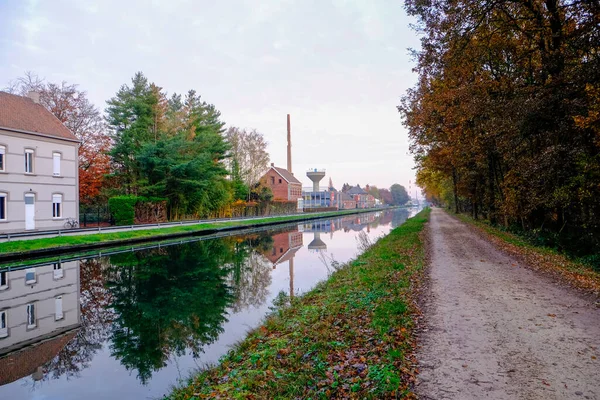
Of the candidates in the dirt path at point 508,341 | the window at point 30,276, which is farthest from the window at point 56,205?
the dirt path at point 508,341

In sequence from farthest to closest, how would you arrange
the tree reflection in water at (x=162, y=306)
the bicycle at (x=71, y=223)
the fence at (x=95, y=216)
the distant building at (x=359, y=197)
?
the distant building at (x=359, y=197)
the fence at (x=95, y=216)
the bicycle at (x=71, y=223)
the tree reflection in water at (x=162, y=306)

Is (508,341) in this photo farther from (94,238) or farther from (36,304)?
(94,238)

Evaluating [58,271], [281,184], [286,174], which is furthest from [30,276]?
[286,174]

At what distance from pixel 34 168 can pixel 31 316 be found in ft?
62.0

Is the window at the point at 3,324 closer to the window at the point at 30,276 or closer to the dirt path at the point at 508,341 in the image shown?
the window at the point at 30,276

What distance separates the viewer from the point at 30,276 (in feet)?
39.7

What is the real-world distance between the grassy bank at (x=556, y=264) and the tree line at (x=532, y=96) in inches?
31.8

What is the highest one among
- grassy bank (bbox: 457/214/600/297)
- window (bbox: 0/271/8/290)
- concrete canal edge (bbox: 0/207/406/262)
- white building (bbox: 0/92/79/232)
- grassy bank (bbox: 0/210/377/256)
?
white building (bbox: 0/92/79/232)

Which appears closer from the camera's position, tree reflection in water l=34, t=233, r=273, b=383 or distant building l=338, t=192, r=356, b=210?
tree reflection in water l=34, t=233, r=273, b=383

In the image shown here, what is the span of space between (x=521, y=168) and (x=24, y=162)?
26575 millimetres

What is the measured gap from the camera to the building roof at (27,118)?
2233 cm

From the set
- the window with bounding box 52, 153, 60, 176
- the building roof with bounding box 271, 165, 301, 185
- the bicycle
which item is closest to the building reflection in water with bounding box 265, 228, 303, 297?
the bicycle

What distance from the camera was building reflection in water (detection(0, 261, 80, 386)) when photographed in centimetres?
599

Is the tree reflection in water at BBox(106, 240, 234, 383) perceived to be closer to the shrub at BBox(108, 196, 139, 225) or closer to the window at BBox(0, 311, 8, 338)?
the window at BBox(0, 311, 8, 338)
